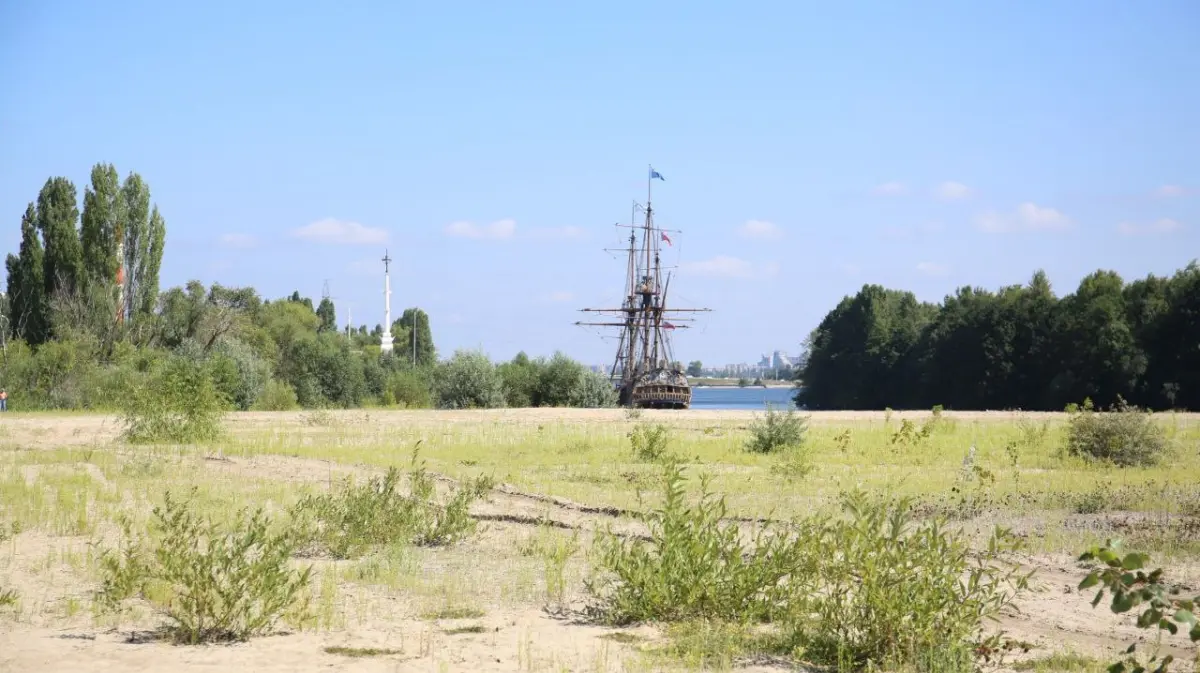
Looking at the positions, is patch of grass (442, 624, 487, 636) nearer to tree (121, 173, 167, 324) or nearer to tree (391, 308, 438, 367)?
tree (121, 173, 167, 324)

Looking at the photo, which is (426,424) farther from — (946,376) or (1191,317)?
(946,376)

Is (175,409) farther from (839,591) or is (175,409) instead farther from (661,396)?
(661,396)

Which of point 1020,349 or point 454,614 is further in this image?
point 1020,349

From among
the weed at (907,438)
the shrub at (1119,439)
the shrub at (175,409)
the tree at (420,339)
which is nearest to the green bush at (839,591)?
the shrub at (1119,439)

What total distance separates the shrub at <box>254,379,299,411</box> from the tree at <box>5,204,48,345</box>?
420 inches

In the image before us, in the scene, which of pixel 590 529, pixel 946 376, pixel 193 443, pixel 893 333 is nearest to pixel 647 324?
pixel 893 333

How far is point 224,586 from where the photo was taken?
9.30 m

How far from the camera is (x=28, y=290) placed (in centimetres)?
4969

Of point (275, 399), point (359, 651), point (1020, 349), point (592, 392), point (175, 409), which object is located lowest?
point (359, 651)


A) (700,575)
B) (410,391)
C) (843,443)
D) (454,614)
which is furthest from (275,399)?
(700,575)

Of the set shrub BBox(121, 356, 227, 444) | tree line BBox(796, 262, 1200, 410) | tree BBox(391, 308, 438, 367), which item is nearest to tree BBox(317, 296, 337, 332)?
tree BBox(391, 308, 438, 367)

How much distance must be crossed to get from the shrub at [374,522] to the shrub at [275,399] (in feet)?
112

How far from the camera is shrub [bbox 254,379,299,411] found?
4622 cm

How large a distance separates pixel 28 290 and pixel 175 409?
29848 mm
